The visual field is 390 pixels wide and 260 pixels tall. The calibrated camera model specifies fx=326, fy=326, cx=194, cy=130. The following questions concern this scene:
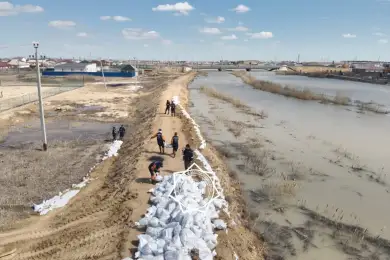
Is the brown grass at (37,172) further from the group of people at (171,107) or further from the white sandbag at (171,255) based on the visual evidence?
the group of people at (171,107)

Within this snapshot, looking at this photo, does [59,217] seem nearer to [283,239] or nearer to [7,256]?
[7,256]

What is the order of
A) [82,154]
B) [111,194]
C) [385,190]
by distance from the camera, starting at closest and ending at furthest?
[111,194] → [385,190] → [82,154]

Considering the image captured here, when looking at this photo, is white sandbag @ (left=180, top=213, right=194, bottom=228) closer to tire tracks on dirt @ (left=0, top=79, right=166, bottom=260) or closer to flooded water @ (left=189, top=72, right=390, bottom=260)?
tire tracks on dirt @ (left=0, top=79, right=166, bottom=260)

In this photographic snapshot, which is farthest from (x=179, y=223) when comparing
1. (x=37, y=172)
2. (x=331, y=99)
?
(x=331, y=99)

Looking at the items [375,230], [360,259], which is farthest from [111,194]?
[375,230]

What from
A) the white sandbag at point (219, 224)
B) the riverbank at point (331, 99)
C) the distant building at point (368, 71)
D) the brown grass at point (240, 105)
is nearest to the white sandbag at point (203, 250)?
the white sandbag at point (219, 224)

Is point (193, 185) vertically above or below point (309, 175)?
above

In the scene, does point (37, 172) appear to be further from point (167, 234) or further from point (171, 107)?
point (171, 107)

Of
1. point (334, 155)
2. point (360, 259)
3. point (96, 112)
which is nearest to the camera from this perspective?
point (360, 259)
